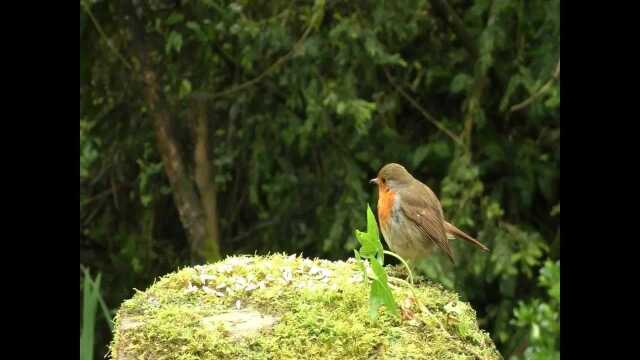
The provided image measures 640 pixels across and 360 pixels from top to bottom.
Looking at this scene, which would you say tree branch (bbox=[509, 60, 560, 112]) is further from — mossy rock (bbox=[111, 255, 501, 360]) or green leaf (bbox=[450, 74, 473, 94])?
mossy rock (bbox=[111, 255, 501, 360])

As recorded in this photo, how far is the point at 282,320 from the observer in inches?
92.0

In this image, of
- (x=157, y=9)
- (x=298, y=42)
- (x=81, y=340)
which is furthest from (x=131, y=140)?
(x=81, y=340)

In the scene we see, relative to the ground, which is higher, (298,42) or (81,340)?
(298,42)

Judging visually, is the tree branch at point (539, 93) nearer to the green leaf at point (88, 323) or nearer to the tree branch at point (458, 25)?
the tree branch at point (458, 25)

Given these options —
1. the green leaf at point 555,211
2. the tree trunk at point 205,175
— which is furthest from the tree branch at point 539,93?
the tree trunk at point 205,175

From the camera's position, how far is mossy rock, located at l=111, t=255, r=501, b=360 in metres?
2.25

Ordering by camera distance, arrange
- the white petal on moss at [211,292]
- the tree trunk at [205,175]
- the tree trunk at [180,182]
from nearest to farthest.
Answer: the white petal on moss at [211,292]
the tree trunk at [180,182]
the tree trunk at [205,175]

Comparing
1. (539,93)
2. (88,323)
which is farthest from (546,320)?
(88,323)

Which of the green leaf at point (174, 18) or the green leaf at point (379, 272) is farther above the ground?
the green leaf at point (174, 18)

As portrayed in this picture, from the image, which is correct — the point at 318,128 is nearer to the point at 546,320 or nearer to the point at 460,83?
the point at 460,83

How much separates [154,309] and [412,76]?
312cm

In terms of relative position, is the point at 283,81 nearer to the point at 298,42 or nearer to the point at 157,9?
the point at 298,42

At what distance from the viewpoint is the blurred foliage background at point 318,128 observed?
4711mm

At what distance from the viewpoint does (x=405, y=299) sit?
8.17 feet
